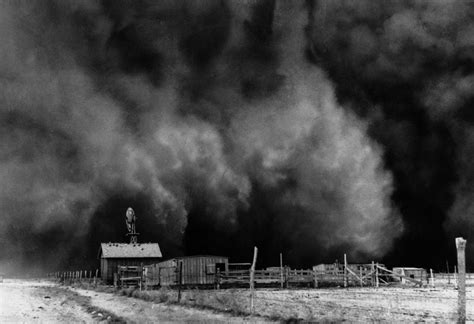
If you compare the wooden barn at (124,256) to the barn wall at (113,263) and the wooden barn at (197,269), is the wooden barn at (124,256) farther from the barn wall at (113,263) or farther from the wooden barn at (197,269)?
the wooden barn at (197,269)

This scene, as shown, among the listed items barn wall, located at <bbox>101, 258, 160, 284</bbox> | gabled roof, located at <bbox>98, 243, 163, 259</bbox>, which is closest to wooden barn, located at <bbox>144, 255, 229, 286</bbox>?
barn wall, located at <bbox>101, 258, 160, 284</bbox>

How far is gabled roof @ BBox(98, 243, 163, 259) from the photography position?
69250 millimetres

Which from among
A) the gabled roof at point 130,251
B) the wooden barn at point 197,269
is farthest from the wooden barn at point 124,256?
the wooden barn at point 197,269

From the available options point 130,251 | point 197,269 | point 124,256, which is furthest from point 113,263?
point 197,269

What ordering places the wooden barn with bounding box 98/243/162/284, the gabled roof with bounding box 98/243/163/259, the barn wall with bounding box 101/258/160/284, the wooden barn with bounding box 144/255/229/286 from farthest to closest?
1. the gabled roof with bounding box 98/243/163/259
2. the wooden barn with bounding box 98/243/162/284
3. the barn wall with bounding box 101/258/160/284
4. the wooden barn with bounding box 144/255/229/286

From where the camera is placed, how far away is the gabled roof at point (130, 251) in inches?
2726

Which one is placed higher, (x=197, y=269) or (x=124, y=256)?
(x=124, y=256)

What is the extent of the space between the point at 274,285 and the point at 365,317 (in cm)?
3267

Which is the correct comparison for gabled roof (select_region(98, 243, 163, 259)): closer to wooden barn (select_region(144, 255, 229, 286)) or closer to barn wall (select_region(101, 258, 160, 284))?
barn wall (select_region(101, 258, 160, 284))

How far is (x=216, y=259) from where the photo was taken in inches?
2250

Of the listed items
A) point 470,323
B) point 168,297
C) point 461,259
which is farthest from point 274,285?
Result: point 461,259

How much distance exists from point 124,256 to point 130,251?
1.20m

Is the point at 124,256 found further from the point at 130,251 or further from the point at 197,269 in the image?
the point at 197,269

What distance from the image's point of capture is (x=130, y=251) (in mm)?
70188
